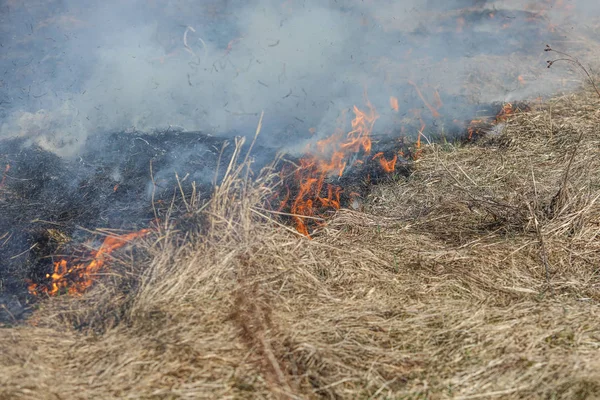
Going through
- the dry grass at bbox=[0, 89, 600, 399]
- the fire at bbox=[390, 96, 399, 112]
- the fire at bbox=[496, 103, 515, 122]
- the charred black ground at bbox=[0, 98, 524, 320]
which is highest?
Result: the dry grass at bbox=[0, 89, 600, 399]

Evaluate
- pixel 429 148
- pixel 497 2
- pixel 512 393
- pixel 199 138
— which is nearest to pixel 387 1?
pixel 497 2

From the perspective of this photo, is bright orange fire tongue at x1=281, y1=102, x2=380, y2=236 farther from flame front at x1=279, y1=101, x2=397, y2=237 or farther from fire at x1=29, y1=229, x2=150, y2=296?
fire at x1=29, y1=229, x2=150, y2=296

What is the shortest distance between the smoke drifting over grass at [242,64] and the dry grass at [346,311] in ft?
5.99

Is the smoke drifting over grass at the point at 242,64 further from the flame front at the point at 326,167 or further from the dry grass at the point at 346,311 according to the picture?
the dry grass at the point at 346,311

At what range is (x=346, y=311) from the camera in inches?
131

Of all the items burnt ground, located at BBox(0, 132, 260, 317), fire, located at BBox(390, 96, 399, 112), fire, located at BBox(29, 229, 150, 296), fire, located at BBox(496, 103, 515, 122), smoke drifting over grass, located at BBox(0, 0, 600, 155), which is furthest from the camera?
fire, located at BBox(390, 96, 399, 112)

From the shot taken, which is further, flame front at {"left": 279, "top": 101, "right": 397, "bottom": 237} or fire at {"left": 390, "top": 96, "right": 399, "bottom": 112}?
fire at {"left": 390, "top": 96, "right": 399, "bottom": 112}

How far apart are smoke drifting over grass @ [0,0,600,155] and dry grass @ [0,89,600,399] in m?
1.83

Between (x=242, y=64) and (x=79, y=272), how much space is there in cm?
348

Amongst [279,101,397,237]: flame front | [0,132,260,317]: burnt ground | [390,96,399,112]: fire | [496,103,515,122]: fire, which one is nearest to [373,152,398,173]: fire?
[279,101,397,237]: flame front

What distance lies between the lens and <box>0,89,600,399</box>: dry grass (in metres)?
2.79

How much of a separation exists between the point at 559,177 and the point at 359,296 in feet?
8.21

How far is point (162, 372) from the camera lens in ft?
9.18

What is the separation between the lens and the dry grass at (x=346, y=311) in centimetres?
279
